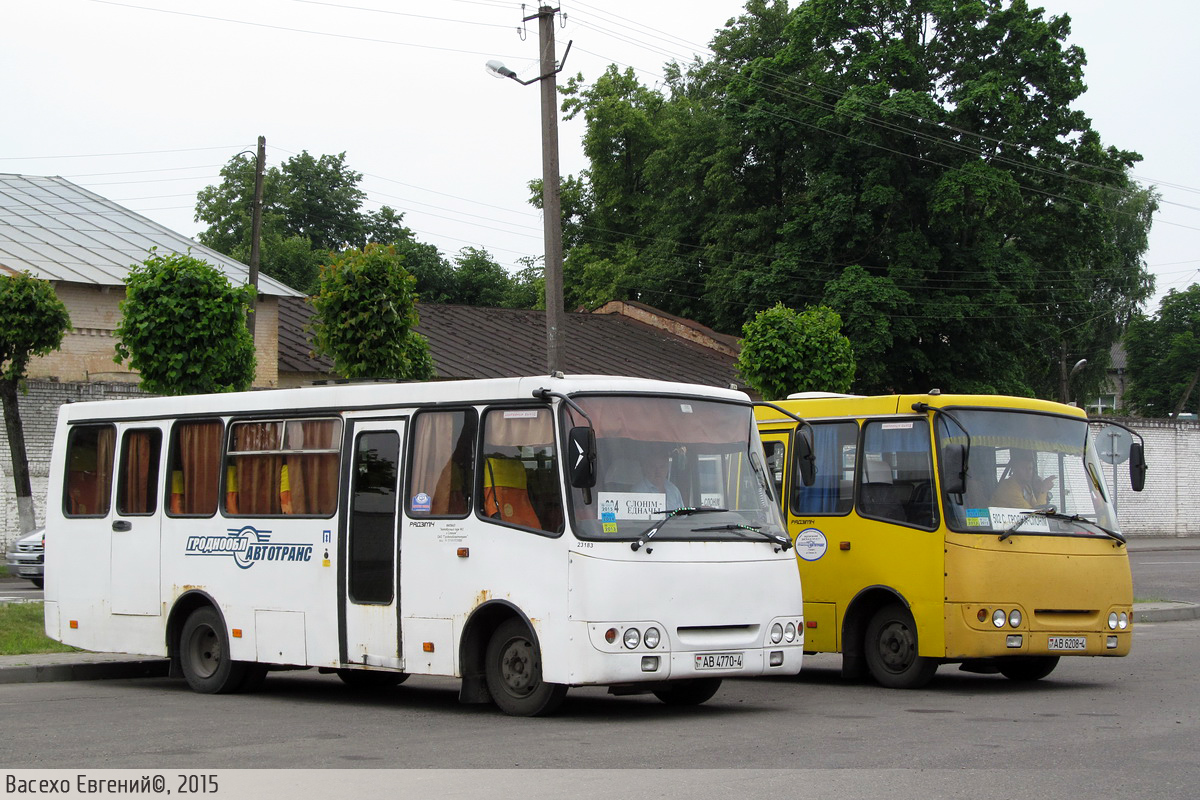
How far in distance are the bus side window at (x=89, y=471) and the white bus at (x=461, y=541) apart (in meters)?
0.27

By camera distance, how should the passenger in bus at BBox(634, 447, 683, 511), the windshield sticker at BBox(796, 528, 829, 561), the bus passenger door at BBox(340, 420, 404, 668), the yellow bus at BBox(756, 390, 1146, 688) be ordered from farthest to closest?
the windshield sticker at BBox(796, 528, 829, 561)
the yellow bus at BBox(756, 390, 1146, 688)
the bus passenger door at BBox(340, 420, 404, 668)
the passenger in bus at BBox(634, 447, 683, 511)

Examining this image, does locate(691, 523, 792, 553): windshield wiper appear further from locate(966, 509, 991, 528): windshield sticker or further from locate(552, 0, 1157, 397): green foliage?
locate(552, 0, 1157, 397): green foliage

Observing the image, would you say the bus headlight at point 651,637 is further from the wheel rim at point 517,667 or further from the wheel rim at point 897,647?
the wheel rim at point 897,647

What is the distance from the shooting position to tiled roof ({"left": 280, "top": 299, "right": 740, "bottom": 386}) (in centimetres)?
3706

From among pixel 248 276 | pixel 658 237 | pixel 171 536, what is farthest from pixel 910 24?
pixel 171 536

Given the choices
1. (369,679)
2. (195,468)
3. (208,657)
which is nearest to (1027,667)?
(369,679)

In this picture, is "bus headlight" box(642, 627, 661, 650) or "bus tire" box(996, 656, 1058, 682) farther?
"bus tire" box(996, 656, 1058, 682)

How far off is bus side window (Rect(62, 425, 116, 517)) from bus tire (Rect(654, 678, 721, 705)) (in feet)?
19.9

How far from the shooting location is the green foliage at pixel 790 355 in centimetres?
3083

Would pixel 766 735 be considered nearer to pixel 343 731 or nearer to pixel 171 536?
pixel 343 731

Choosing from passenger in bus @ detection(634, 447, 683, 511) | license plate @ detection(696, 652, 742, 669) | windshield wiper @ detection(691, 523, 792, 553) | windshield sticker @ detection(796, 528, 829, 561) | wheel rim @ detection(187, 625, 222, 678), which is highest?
passenger in bus @ detection(634, 447, 683, 511)

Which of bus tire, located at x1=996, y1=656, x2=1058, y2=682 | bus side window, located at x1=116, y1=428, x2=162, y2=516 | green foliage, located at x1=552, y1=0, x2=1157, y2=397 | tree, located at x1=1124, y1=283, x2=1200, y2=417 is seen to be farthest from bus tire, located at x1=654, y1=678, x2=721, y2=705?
tree, located at x1=1124, y1=283, x2=1200, y2=417

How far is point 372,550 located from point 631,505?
99.5 inches

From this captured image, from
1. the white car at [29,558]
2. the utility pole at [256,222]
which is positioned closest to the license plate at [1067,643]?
the white car at [29,558]
